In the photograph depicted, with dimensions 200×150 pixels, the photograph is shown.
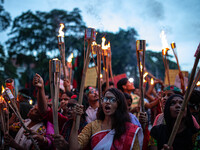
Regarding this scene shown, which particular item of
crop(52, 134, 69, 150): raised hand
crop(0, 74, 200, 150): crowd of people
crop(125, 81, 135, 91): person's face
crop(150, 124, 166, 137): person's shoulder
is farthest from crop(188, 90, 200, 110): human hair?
crop(52, 134, 69, 150): raised hand

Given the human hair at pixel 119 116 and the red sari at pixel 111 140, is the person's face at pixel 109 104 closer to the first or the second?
the human hair at pixel 119 116

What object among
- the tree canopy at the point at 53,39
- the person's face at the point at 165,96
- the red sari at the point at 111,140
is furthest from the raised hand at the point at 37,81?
the tree canopy at the point at 53,39

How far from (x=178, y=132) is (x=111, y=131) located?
→ 26.3 inches

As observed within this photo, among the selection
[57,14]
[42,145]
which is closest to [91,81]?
[42,145]

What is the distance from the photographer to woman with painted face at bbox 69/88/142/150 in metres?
2.14

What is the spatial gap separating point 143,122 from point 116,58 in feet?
89.5

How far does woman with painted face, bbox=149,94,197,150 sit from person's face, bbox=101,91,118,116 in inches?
19.1

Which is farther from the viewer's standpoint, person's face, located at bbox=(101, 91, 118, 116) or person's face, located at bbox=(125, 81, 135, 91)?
person's face, located at bbox=(125, 81, 135, 91)

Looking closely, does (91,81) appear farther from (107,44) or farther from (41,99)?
(41,99)

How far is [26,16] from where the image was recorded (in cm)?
2409

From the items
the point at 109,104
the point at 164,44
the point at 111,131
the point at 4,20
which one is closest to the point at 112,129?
the point at 111,131

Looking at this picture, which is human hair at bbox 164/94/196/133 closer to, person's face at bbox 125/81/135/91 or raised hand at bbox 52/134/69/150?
raised hand at bbox 52/134/69/150

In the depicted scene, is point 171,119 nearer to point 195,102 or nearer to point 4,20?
point 195,102

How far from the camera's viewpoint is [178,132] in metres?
2.18
